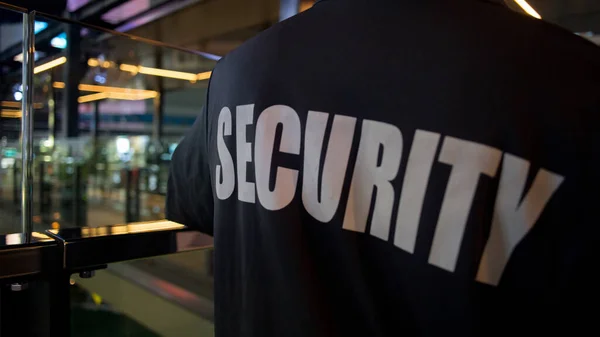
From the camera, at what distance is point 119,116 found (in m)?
10.4

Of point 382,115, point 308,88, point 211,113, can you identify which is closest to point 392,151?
point 382,115

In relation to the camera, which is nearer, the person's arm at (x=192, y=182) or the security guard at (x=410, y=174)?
the security guard at (x=410, y=174)

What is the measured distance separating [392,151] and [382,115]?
0.17ft

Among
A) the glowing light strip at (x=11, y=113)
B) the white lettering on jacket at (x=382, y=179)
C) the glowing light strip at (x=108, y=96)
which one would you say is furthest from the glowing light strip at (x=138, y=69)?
the white lettering on jacket at (x=382, y=179)

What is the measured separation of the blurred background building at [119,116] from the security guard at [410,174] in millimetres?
729

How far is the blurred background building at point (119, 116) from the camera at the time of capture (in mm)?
1945

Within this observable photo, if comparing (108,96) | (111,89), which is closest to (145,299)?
(111,89)

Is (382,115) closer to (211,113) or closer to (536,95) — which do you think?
(536,95)

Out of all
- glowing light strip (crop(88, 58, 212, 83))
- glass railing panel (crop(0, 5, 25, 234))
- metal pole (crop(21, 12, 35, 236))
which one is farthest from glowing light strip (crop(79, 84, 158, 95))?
metal pole (crop(21, 12, 35, 236))

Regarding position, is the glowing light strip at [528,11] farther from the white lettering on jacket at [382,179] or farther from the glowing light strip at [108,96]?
the glowing light strip at [108,96]

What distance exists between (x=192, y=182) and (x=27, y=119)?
772 millimetres

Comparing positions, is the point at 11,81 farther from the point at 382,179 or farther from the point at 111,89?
the point at 111,89

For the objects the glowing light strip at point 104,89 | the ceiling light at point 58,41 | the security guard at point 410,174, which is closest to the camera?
the security guard at point 410,174

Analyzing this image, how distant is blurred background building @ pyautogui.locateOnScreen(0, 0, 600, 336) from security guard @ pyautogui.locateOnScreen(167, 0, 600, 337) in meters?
0.73
